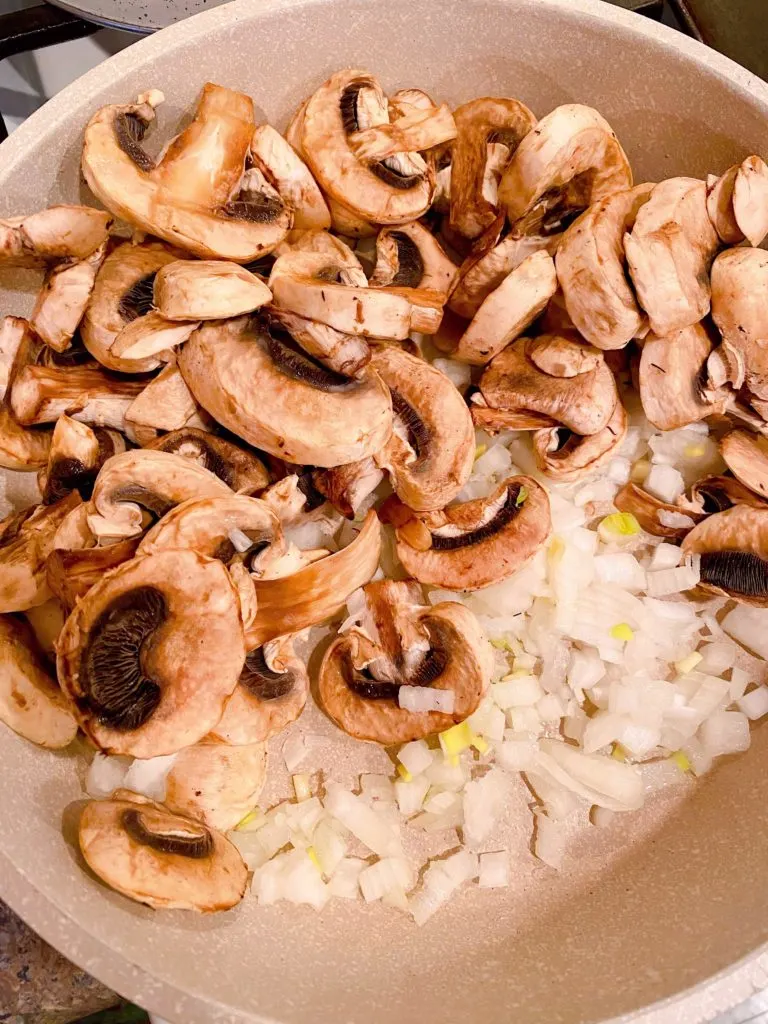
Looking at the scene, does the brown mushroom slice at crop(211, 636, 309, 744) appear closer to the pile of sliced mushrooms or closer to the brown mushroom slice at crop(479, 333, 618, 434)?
the pile of sliced mushrooms

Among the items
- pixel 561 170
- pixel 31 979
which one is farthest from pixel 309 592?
pixel 31 979

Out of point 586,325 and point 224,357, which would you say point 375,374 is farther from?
point 586,325

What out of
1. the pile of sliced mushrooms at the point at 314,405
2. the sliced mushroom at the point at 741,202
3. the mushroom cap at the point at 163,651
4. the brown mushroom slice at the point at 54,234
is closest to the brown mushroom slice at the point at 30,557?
the pile of sliced mushrooms at the point at 314,405

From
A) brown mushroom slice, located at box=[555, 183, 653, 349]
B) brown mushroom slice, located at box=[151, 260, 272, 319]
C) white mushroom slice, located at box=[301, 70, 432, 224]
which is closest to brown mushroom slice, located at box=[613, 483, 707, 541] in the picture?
brown mushroom slice, located at box=[555, 183, 653, 349]

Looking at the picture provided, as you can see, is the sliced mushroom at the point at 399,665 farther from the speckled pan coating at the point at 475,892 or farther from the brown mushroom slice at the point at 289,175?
the brown mushroom slice at the point at 289,175

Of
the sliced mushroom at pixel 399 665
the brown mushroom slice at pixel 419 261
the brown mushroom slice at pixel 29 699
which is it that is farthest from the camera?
the brown mushroom slice at pixel 419 261

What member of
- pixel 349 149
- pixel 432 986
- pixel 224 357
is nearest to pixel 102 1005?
pixel 432 986
